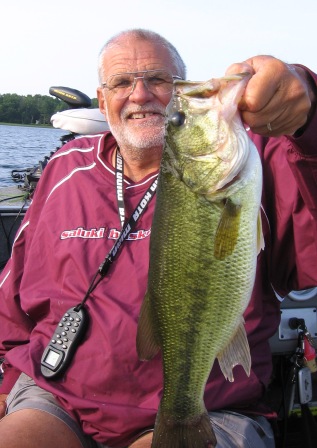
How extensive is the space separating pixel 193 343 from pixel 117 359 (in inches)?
26.5

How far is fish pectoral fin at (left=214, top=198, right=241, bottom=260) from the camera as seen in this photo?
6.41 feet

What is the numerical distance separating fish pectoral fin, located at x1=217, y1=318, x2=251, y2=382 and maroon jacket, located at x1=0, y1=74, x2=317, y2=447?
0.50 metres

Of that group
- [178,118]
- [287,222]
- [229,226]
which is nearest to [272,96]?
[178,118]

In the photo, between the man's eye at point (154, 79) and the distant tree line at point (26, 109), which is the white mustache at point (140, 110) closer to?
the man's eye at point (154, 79)

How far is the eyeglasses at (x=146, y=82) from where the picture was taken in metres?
3.44

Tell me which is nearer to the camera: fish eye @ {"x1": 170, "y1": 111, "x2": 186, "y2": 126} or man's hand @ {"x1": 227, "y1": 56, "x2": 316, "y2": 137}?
man's hand @ {"x1": 227, "y1": 56, "x2": 316, "y2": 137}

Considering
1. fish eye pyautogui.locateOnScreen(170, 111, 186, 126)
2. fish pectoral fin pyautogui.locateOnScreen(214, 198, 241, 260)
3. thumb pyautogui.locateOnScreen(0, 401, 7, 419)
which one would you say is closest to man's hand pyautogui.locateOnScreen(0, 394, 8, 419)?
thumb pyautogui.locateOnScreen(0, 401, 7, 419)

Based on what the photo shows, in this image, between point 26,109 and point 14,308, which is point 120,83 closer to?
point 14,308

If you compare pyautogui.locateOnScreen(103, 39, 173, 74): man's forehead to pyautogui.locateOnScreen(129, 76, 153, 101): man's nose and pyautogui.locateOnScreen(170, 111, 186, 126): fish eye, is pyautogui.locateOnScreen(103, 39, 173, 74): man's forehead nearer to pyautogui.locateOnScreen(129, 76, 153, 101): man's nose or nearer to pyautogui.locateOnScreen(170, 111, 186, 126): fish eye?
pyautogui.locateOnScreen(129, 76, 153, 101): man's nose

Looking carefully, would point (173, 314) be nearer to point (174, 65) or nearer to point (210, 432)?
point (210, 432)

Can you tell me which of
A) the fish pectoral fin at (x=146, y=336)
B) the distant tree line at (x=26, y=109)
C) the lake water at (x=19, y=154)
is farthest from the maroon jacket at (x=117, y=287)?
the distant tree line at (x=26, y=109)

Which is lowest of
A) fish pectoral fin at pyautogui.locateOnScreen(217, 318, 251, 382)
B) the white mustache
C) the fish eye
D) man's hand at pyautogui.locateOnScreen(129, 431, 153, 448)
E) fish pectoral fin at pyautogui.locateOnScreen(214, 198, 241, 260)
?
man's hand at pyautogui.locateOnScreen(129, 431, 153, 448)

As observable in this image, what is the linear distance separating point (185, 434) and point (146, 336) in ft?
1.47

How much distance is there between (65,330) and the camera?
9.61 ft
